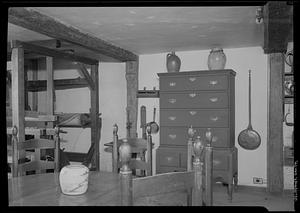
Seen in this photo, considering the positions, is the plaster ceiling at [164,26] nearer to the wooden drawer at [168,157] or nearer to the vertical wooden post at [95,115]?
the vertical wooden post at [95,115]

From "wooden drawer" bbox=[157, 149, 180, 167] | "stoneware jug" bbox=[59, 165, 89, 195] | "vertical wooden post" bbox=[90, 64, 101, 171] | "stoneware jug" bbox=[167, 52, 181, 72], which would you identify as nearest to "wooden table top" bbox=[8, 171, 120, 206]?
"stoneware jug" bbox=[59, 165, 89, 195]

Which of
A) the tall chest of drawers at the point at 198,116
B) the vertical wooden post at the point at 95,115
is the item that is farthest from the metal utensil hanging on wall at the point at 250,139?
the vertical wooden post at the point at 95,115

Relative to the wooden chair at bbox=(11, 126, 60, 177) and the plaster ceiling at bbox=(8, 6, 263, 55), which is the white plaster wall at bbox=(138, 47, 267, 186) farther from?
the wooden chair at bbox=(11, 126, 60, 177)

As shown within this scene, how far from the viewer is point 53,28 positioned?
9.60ft

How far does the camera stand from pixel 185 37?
12.0ft

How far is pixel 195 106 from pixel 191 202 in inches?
109

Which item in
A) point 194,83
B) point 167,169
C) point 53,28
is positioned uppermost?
point 53,28

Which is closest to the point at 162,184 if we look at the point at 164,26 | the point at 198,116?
the point at 164,26

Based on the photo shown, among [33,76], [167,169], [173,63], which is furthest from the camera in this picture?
[33,76]

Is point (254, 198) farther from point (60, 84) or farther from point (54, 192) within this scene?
point (60, 84)

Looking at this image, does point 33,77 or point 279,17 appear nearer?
point 279,17

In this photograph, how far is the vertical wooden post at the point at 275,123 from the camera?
368cm

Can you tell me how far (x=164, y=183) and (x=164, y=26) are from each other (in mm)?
2273

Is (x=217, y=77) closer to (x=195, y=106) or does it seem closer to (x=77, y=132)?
(x=195, y=106)
